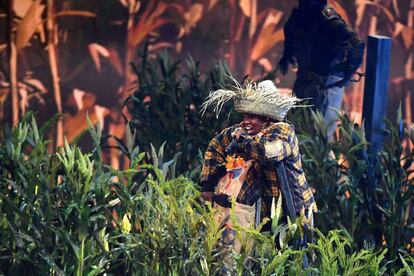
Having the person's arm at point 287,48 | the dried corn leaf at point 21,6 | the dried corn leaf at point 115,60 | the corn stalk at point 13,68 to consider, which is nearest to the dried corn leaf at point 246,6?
the person's arm at point 287,48

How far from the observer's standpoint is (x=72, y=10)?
9.06 metres

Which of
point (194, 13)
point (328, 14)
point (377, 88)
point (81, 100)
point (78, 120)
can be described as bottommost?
point (78, 120)

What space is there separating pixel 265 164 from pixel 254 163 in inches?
2.1

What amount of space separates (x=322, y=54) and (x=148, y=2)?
161cm

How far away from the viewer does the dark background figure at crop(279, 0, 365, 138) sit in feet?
26.7

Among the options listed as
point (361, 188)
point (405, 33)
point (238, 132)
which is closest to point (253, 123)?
point (238, 132)

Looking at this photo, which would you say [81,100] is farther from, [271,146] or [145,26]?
[271,146]

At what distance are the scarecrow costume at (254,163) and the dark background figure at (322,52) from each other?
6.14ft

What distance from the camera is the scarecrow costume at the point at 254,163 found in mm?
6070

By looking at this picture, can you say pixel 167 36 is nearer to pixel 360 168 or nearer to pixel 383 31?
pixel 383 31

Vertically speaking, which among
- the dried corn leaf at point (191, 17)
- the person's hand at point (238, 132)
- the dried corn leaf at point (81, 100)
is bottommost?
the dried corn leaf at point (81, 100)

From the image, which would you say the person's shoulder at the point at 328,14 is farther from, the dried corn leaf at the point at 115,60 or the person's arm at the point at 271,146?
the person's arm at the point at 271,146

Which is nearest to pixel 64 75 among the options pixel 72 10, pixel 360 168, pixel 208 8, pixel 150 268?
pixel 72 10

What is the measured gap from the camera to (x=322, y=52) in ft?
26.9
